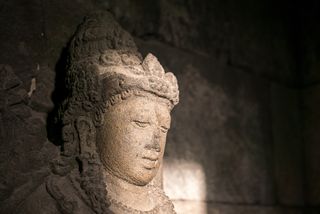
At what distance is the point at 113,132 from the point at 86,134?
10cm

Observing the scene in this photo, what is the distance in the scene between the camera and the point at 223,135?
2578 millimetres

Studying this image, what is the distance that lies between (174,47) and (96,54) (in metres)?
0.73

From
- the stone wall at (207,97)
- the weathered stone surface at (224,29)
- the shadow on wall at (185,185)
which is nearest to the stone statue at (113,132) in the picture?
the stone wall at (207,97)

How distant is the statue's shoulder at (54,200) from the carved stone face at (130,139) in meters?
0.17

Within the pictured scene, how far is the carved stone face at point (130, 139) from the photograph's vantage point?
1.72 meters

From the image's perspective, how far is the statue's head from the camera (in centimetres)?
172

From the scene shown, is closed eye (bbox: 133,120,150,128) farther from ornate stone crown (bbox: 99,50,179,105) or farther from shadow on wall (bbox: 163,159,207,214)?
shadow on wall (bbox: 163,159,207,214)

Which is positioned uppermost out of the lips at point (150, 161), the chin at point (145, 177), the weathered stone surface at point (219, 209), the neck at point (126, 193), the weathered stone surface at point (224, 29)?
the weathered stone surface at point (224, 29)

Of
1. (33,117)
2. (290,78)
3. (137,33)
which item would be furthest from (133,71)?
(290,78)

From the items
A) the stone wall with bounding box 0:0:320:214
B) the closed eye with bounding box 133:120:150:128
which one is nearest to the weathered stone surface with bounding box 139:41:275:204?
the stone wall with bounding box 0:0:320:214

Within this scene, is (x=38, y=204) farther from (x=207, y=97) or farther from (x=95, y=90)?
(x=207, y=97)

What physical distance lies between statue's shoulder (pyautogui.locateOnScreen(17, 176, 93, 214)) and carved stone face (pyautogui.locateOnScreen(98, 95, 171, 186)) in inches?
6.5

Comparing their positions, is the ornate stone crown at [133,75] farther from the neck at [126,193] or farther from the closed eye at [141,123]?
the neck at [126,193]

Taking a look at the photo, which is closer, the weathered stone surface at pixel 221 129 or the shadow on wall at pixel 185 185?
the shadow on wall at pixel 185 185
